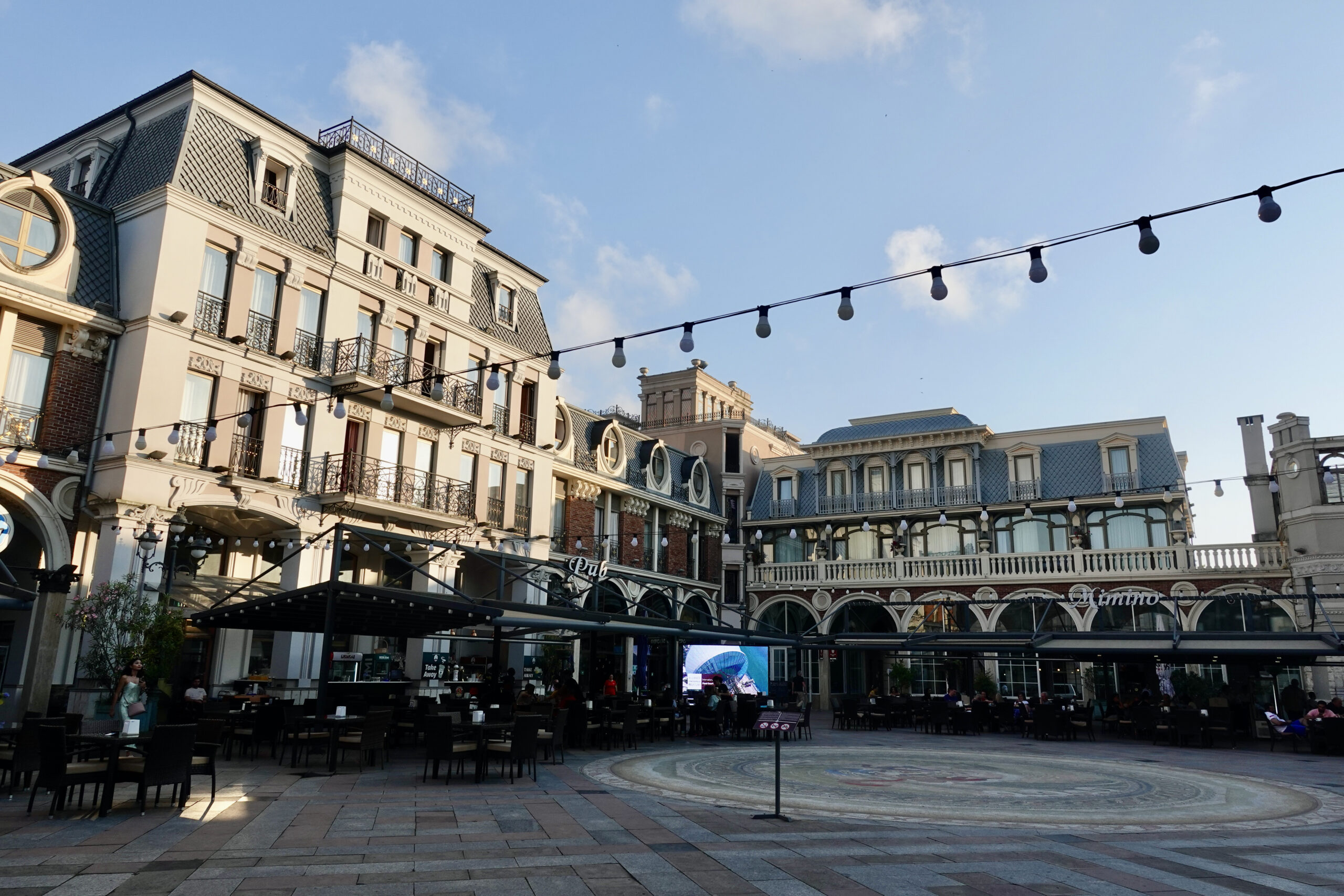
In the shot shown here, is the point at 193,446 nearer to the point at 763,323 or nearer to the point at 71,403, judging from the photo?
the point at 71,403

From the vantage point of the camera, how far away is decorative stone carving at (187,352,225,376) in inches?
755

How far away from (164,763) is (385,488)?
13.8 m

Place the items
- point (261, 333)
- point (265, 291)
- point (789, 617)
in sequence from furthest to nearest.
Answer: point (789, 617), point (265, 291), point (261, 333)

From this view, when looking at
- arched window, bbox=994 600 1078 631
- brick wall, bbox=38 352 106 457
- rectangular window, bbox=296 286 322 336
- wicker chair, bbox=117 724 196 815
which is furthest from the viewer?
arched window, bbox=994 600 1078 631

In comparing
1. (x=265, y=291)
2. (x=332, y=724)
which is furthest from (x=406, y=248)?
(x=332, y=724)

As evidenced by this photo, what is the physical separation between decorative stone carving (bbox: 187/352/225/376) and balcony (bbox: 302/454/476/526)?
115 inches

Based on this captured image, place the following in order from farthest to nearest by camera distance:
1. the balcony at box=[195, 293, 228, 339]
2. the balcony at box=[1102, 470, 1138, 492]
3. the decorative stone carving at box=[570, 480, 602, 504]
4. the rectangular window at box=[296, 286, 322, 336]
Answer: the balcony at box=[1102, 470, 1138, 492] → the decorative stone carving at box=[570, 480, 602, 504] → the rectangular window at box=[296, 286, 322, 336] → the balcony at box=[195, 293, 228, 339]

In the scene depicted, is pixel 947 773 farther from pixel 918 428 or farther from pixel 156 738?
pixel 918 428

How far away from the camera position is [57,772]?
8.99 meters

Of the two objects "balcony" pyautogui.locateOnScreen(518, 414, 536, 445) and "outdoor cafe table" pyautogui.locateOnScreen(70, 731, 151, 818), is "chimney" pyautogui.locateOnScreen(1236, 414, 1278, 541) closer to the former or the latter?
"balcony" pyautogui.locateOnScreen(518, 414, 536, 445)

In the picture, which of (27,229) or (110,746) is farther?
(27,229)

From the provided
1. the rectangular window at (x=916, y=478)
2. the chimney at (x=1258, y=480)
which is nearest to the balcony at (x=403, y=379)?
the rectangular window at (x=916, y=478)

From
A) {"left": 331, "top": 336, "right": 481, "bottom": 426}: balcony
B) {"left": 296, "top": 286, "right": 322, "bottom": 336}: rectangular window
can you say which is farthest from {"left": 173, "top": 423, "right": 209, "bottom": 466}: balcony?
{"left": 296, "top": 286, "right": 322, "bottom": 336}: rectangular window

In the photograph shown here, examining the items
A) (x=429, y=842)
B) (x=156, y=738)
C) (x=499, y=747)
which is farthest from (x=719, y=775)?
(x=156, y=738)
